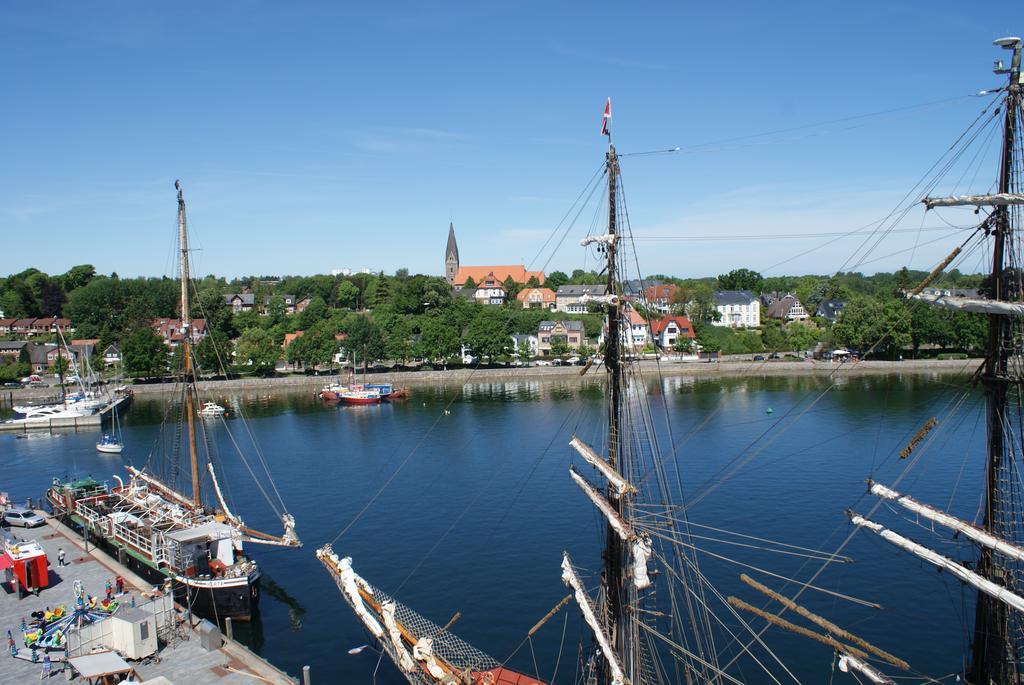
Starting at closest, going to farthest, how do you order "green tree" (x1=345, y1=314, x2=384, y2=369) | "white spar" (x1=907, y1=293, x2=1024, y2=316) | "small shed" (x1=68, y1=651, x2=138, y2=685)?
"white spar" (x1=907, y1=293, x2=1024, y2=316) → "small shed" (x1=68, y1=651, x2=138, y2=685) → "green tree" (x1=345, y1=314, x2=384, y2=369)

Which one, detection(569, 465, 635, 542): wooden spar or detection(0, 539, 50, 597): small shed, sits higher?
detection(569, 465, 635, 542): wooden spar

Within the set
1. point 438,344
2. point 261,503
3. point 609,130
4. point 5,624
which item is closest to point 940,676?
point 609,130

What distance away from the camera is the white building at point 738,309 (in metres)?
121

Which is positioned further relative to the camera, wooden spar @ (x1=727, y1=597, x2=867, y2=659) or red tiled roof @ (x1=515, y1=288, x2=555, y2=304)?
red tiled roof @ (x1=515, y1=288, x2=555, y2=304)

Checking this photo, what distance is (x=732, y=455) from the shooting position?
47.9 meters

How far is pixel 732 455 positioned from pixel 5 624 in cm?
3837

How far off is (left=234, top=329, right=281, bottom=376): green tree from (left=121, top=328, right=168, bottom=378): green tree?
403 inches

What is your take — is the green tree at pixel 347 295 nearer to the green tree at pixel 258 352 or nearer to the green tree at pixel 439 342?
the green tree at pixel 258 352

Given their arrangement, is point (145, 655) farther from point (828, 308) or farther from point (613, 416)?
point (828, 308)

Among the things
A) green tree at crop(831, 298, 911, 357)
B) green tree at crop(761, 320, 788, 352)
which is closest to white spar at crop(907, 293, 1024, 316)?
green tree at crop(831, 298, 911, 357)

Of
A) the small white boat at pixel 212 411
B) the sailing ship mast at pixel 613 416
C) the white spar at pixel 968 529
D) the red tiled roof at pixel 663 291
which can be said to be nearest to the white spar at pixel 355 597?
the sailing ship mast at pixel 613 416

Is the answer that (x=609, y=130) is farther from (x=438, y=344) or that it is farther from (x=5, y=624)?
(x=438, y=344)

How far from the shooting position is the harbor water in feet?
79.9

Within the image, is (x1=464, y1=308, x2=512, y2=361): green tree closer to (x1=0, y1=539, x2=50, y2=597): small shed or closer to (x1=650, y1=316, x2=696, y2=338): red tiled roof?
(x1=650, y1=316, x2=696, y2=338): red tiled roof
